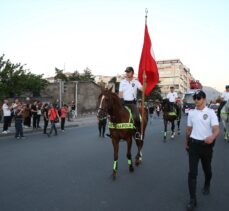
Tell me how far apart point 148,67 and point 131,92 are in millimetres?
1080

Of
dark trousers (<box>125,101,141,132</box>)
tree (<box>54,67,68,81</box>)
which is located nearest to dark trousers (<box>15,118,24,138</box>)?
dark trousers (<box>125,101,141,132</box>)

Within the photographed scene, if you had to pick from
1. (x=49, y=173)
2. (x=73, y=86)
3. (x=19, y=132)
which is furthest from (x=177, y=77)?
(x=49, y=173)

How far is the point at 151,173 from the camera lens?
7668mm

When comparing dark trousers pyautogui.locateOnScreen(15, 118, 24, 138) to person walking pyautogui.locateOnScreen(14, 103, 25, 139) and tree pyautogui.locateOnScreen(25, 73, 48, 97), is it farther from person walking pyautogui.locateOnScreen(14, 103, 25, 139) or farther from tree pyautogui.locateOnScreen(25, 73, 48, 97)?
tree pyautogui.locateOnScreen(25, 73, 48, 97)

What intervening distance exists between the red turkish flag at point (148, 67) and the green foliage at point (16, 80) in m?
38.4

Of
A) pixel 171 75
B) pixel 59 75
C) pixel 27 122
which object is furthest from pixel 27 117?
pixel 171 75

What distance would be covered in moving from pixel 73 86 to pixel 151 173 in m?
43.3

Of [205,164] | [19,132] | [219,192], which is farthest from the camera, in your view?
[19,132]

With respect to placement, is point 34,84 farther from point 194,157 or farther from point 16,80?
point 194,157

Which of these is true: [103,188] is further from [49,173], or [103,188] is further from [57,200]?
[49,173]

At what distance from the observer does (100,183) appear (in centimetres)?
679

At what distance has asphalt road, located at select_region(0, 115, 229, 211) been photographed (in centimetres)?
543

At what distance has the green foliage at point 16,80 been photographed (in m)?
46.4

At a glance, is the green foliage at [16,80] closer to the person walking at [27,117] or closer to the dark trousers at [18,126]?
the person walking at [27,117]
